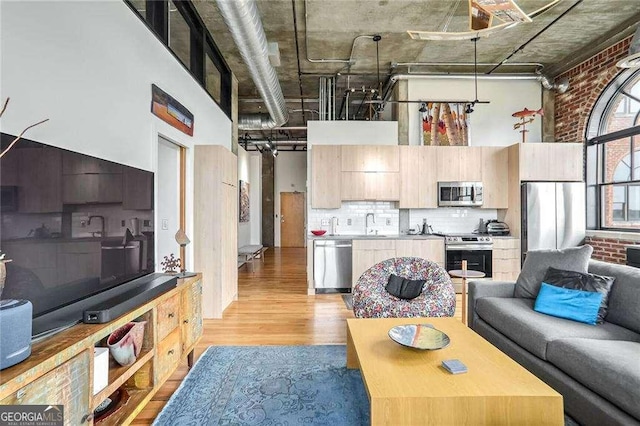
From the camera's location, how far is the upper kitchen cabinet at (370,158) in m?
5.47

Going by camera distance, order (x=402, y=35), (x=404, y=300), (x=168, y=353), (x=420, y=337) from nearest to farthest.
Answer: (x=420, y=337) < (x=168, y=353) < (x=404, y=300) < (x=402, y=35)

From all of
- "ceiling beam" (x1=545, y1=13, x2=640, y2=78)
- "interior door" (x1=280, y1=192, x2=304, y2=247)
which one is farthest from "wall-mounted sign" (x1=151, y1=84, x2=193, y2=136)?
"interior door" (x1=280, y1=192, x2=304, y2=247)

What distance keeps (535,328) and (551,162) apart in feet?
→ 12.7

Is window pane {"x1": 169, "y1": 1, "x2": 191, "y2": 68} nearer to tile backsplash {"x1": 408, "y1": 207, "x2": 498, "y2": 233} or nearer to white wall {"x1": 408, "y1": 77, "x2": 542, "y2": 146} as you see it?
white wall {"x1": 408, "y1": 77, "x2": 542, "y2": 146}

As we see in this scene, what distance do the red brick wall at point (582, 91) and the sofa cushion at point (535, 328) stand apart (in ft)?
13.1

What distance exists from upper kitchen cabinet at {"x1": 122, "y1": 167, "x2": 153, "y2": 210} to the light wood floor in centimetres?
139

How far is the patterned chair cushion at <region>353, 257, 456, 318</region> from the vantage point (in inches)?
113

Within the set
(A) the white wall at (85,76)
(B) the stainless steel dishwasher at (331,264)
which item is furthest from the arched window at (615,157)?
(A) the white wall at (85,76)

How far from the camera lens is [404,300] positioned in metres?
3.17

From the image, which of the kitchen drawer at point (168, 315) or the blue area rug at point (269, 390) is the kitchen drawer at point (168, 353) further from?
the blue area rug at point (269, 390)

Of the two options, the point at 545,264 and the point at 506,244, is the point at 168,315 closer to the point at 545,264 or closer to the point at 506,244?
the point at 545,264

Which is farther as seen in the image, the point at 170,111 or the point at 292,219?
the point at 292,219

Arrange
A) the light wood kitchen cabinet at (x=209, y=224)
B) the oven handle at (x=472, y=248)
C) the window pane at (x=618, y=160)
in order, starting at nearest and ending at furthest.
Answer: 1. the light wood kitchen cabinet at (x=209, y=224)
2. the window pane at (x=618, y=160)
3. the oven handle at (x=472, y=248)

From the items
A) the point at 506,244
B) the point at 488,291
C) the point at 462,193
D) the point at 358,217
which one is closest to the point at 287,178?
the point at 358,217
